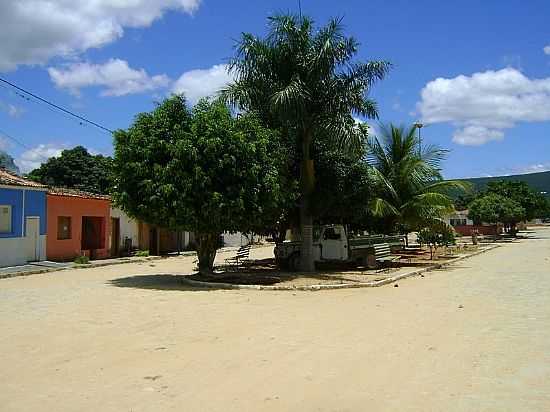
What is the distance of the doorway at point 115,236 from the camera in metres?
33.9

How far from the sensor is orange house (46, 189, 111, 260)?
28203mm

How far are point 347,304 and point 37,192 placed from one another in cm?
1842

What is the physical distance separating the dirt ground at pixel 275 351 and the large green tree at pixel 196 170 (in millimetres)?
2992

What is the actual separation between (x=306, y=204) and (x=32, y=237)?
1320 cm

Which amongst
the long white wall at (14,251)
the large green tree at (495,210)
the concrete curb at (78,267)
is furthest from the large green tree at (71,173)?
the large green tree at (495,210)

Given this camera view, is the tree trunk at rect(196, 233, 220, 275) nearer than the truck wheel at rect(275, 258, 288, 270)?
Yes

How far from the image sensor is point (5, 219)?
2494 cm

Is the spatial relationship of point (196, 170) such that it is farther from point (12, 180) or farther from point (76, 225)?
point (76, 225)

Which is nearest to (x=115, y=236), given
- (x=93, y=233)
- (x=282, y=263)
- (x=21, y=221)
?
(x=93, y=233)

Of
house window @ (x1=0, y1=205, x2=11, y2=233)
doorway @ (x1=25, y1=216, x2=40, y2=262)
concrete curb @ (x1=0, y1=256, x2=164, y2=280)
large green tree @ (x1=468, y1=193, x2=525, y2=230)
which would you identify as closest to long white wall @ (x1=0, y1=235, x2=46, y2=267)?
doorway @ (x1=25, y1=216, x2=40, y2=262)

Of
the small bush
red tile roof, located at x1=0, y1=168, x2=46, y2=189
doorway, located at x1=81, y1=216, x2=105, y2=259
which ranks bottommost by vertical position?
the small bush

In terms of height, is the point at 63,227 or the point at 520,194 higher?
the point at 520,194

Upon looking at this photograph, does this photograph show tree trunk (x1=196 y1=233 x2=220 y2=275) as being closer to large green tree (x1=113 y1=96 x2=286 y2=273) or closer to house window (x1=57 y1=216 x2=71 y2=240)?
large green tree (x1=113 y1=96 x2=286 y2=273)

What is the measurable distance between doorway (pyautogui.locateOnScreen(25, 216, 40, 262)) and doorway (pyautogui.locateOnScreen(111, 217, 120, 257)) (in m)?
7.32
